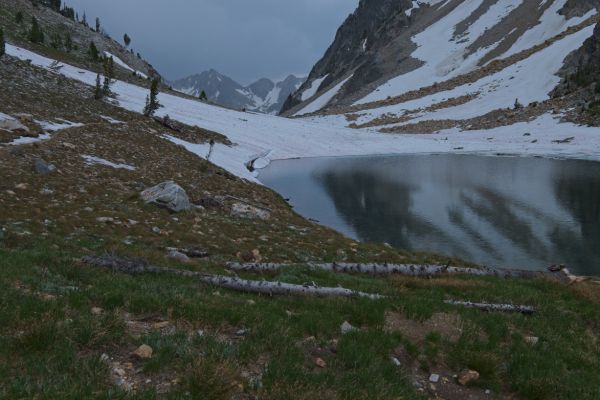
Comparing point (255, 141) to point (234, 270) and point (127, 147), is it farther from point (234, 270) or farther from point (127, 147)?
point (234, 270)

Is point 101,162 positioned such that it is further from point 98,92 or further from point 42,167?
point 98,92

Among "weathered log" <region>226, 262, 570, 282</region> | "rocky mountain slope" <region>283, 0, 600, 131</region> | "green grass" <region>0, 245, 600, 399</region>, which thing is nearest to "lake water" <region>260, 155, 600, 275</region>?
"weathered log" <region>226, 262, 570, 282</region>

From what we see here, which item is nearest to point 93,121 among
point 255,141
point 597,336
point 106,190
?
point 106,190

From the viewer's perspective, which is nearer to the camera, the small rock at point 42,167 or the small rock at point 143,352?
the small rock at point 143,352

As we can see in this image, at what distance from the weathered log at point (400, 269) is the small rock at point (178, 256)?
4.04 ft

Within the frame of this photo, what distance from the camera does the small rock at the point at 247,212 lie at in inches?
881

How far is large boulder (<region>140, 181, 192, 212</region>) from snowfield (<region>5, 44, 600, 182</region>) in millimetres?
24212

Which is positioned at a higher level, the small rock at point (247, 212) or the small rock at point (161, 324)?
the small rock at point (161, 324)

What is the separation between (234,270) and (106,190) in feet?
34.0

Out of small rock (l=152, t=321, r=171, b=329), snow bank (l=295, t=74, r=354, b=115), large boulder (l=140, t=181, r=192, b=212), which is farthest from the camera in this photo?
snow bank (l=295, t=74, r=354, b=115)

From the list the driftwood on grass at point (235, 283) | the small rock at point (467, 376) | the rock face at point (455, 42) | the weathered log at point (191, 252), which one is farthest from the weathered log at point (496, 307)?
the rock face at point (455, 42)

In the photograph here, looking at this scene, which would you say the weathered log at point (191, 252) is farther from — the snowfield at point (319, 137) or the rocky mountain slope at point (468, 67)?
the rocky mountain slope at point (468, 67)

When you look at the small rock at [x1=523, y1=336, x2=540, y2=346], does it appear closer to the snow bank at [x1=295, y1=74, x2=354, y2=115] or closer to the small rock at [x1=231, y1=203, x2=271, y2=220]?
the small rock at [x1=231, y1=203, x2=271, y2=220]

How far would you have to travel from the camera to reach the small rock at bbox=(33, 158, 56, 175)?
762 inches
